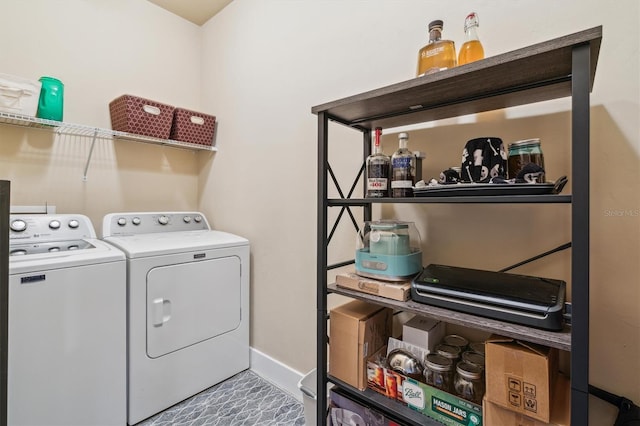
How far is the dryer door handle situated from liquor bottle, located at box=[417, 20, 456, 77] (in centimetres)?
175

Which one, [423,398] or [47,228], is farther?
[47,228]

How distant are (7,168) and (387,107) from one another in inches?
89.9

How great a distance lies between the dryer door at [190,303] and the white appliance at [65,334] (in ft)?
0.53

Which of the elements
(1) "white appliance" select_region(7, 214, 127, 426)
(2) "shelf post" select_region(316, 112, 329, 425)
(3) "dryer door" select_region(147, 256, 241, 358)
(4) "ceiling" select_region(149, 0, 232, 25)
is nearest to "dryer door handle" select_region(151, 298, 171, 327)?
(3) "dryer door" select_region(147, 256, 241, 358)

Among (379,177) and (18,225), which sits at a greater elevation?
(379,177)

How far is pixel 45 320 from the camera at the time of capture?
1.33 meters

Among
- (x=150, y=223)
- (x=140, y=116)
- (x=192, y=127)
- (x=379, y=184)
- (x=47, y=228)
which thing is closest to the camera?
(x=379, y=184)

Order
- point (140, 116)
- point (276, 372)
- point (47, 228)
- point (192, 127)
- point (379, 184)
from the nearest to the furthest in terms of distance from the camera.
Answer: point (379, 184)
point (47, 228)
point (276, 372)
point (140, 116)
point (192, 127)

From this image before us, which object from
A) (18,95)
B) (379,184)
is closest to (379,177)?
(379,184)

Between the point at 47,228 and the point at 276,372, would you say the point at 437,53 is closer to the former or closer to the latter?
the point at 276,372

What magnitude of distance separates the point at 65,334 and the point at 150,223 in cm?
99

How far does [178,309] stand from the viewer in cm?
178

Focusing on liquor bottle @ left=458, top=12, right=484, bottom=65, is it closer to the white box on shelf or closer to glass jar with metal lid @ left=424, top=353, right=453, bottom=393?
glass jar with metal lid @ left=424, top=353, right=453, bottom=393

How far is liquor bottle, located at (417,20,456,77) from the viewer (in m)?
1.07
